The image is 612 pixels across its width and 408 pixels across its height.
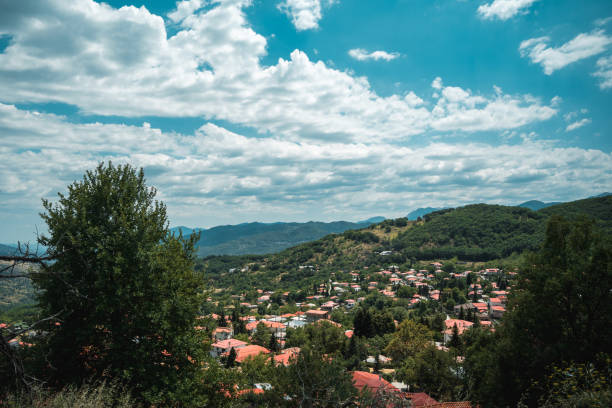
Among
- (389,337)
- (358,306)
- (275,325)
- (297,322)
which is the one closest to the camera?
(389,337)

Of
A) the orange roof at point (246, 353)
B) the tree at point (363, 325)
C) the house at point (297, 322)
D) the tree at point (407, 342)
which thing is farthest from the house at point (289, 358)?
the house at point (297, 322)

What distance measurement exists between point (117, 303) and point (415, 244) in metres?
143

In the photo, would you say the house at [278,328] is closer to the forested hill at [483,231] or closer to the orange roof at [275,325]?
the orange roof at [275,325]

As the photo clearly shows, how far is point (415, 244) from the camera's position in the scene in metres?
140

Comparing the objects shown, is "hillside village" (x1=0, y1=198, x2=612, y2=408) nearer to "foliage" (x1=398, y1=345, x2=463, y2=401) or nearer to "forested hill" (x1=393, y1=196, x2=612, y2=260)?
"foliage" (x1=398, y1=345, x2=463, y2=401)

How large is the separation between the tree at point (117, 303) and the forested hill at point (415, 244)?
10184 centimetres

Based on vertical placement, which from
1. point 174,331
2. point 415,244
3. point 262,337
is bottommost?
point 262,337

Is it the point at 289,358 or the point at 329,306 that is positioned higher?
the point at 289,358

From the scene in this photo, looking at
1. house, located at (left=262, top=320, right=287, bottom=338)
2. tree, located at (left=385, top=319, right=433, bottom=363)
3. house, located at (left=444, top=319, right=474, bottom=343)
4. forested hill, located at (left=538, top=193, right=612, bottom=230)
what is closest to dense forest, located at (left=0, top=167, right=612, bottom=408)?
tree, located at (left=385, top=319, right=433, bottom=363)

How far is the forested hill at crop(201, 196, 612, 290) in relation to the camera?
117062 millimetres

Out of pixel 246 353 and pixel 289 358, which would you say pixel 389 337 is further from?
pixel 289 358

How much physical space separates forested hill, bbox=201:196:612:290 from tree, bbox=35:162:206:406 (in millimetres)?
101836

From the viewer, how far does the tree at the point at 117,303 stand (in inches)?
290

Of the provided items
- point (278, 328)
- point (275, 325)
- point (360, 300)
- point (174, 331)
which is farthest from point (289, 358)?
point (360, 300)
